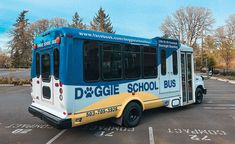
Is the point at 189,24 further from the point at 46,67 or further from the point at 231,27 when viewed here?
the point at 46,67

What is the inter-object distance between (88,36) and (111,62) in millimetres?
993

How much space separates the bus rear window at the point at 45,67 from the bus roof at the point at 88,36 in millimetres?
459

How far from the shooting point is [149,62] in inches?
285

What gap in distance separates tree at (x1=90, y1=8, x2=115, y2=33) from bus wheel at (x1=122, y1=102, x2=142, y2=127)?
49614 mm

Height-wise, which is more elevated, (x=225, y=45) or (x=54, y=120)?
(x=225, y=45)

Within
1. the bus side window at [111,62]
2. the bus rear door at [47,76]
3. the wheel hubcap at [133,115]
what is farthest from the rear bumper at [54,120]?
the wheel hubcap at [133,115]

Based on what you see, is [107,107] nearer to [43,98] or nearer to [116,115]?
[116,115]

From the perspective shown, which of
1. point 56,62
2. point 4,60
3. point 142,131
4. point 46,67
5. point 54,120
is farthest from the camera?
point 4,60

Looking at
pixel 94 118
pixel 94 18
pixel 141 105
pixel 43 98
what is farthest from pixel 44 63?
pixel 94 18

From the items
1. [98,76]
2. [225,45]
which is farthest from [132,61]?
[225,45]

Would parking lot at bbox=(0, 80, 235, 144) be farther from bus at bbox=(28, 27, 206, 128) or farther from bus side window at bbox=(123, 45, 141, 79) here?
bus side window at bbox=(123, 45, 141, 79)

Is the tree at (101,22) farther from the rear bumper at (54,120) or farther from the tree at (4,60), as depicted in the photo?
the rear bumper at (54,120)

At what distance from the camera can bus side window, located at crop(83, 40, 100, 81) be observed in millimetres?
5527

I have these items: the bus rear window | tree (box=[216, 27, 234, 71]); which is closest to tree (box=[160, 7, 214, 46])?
tree (box=[216, 27, 234, 71])
